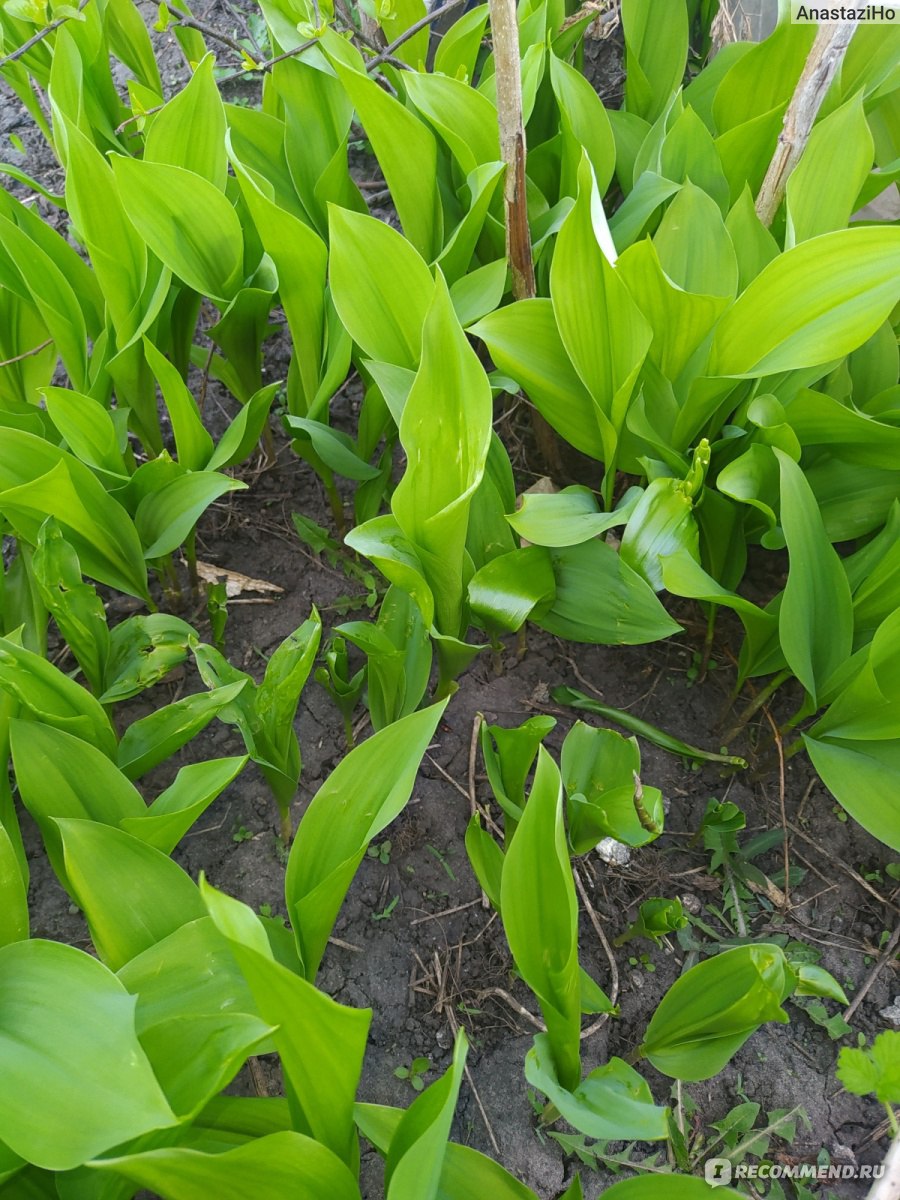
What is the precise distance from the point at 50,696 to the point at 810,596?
0.87 m

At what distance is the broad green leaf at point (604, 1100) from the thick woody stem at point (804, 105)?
115 centimetres

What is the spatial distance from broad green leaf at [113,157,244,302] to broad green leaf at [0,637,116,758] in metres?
0.56

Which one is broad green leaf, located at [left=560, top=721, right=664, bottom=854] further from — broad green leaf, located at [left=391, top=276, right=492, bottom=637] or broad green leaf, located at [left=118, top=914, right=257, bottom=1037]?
broad green leaf, located at [left=118, top=914, right=257, bottom=1037]

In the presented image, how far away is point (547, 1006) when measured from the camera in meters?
0.74

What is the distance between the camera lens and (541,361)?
1104 millimetres

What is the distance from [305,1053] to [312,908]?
163mm

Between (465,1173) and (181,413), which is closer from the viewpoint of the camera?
(465,1173)

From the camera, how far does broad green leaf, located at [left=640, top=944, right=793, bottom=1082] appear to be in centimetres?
75

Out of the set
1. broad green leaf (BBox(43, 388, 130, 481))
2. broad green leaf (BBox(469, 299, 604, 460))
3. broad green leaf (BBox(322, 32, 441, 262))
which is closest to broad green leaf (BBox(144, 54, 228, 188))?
broad green leaf (BBox(322, 32, 441, 262))

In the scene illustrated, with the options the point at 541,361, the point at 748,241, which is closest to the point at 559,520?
the point at 541,361

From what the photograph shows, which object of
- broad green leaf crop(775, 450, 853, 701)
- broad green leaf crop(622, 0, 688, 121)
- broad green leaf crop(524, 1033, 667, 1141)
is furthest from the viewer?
broad green leaf crop(622, 0, 688, 121)

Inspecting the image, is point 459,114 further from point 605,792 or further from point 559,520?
point 605,792

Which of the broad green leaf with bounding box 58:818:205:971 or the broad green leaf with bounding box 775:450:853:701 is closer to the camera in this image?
the broad green leaf with bounding box 58:818:205:971

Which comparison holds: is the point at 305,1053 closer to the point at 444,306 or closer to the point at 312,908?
the point at 312,908
